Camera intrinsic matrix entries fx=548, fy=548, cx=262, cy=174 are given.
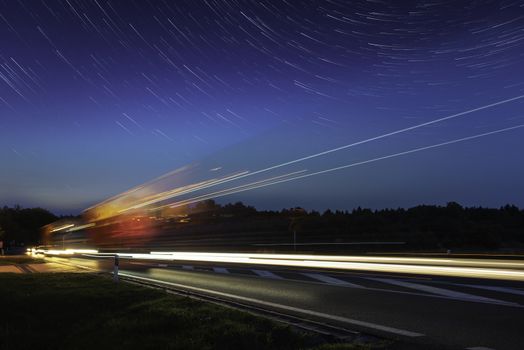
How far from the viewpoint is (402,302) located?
12.0m

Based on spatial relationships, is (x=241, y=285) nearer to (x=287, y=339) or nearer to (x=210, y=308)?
(x=210, y=308)

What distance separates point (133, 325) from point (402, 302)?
5.99 m

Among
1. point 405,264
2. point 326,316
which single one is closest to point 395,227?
point 405,264

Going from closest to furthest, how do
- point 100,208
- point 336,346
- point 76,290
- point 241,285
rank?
point 336,346
point 76,290
point 241,285
point 100,208

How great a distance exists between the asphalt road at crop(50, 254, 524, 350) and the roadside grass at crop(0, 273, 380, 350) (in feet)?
5.08

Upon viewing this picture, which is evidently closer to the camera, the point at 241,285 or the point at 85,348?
the point at 85,348

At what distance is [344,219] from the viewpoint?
5512 centimetres

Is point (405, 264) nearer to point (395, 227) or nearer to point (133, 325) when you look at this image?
point (133, 325)

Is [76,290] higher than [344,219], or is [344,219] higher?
[344,219]

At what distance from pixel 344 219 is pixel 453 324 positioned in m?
46.2

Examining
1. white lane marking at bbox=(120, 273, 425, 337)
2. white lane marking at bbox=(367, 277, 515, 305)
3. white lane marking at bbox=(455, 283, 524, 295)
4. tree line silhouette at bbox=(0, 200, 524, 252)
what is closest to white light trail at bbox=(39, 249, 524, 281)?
white lane marking at bbox=(455, 283, 524, 295)

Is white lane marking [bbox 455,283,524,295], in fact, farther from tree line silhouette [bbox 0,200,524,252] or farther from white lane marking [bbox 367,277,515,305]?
tree line silhouette [bbox 0,200,524,252]

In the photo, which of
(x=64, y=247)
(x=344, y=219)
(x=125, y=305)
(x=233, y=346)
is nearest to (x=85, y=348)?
(x=233, y=346)

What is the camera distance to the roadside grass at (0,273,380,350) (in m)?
7.84
